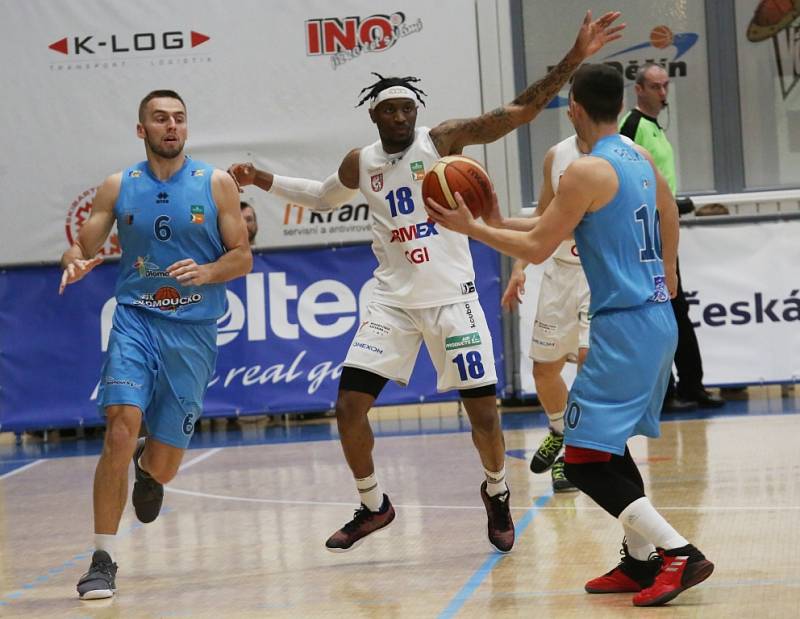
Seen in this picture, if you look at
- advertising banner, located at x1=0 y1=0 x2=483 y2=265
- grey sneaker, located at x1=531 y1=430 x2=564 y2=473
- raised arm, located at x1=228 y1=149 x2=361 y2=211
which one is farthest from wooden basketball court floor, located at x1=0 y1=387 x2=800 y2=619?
advertising banner, located at x1=0 y1=0 x2=483 y2=265

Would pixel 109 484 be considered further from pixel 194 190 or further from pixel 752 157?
pixel 752 157

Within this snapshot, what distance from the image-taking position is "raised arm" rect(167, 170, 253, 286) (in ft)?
21.6

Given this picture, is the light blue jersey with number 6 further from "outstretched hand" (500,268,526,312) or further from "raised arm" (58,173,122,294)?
"outstretched hand" (500,268,526,312)

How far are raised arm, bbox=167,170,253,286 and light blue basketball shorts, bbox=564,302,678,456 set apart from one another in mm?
1931

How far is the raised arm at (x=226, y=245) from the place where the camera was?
6574 millimetres

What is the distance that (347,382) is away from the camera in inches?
272

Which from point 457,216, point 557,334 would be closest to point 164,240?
point 457,216

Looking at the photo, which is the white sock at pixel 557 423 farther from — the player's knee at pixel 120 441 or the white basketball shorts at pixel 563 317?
the player's knee at pixel 120 441

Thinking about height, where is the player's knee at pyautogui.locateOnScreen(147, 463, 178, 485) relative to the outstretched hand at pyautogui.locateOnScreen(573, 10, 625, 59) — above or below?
below

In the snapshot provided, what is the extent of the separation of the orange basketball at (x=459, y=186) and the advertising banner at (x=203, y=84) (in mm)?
7023

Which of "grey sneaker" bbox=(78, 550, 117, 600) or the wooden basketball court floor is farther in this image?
→ "grey sneaker" bbox=(78, 550, 117, 600)

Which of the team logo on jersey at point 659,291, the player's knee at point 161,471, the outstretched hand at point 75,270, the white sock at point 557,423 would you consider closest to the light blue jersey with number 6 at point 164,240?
the outstretched hand at point 75,270

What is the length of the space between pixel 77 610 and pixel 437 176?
237 centimetres

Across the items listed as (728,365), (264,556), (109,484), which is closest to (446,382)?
(264,556)
